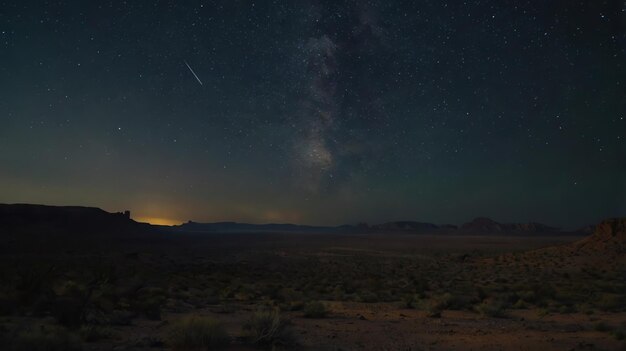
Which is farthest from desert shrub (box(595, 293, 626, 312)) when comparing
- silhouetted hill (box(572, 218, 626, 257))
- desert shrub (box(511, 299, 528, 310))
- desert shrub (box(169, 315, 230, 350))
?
silhouetted hill (box(572, 218, 626, 257))

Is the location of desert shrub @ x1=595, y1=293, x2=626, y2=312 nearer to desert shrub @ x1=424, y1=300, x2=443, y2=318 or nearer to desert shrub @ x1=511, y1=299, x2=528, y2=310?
desert shrub @ x1=511, y1=299, x2=528, y2=310

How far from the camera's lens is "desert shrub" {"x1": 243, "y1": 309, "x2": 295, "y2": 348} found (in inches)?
372

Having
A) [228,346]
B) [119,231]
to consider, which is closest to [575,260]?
[228,346]

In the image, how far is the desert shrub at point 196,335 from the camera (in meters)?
8.80

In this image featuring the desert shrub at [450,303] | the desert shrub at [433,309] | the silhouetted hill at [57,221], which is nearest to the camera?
the desert shrub at [433,309]

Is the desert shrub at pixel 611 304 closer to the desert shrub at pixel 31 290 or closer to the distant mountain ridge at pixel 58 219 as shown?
the desert shrub at pixel 31 290

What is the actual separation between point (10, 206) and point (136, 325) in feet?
378

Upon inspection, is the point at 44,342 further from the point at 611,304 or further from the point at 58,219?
the point at 58,219

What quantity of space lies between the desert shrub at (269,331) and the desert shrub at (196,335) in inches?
31.6

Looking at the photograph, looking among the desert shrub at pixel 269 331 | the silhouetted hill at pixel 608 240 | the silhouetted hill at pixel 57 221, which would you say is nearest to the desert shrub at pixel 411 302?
the desert shrub at pixel 269 331

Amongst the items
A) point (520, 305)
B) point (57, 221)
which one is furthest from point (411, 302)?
point (57, 221)

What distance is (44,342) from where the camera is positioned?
25.3ft

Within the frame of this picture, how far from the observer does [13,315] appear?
39.2ft

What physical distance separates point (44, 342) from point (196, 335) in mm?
2740
